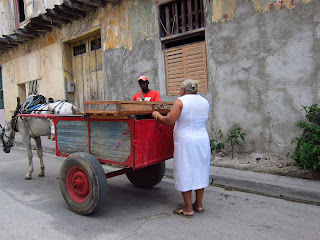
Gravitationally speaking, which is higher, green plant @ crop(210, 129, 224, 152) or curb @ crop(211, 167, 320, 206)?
green plant @ crop(210, 129, 224, 152)

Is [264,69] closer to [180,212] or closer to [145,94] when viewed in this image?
[145,94]

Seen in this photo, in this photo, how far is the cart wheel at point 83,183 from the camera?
2.93 meters

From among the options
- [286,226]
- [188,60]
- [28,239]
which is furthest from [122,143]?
[188,60]

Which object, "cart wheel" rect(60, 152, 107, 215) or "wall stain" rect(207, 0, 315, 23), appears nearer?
"cart wheel" rect(60, 152, 107, 215)

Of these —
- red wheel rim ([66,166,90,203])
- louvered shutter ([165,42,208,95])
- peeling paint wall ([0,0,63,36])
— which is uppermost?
peeling paint wall ([0,0,63,36])

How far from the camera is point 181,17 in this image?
247 inches

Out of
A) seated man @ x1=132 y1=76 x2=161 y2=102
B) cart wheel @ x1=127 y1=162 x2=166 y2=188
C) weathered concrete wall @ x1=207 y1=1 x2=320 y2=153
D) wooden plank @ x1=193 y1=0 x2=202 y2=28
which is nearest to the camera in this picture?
cart wheel @ x1=127 y1=162 x2=166 y2=188

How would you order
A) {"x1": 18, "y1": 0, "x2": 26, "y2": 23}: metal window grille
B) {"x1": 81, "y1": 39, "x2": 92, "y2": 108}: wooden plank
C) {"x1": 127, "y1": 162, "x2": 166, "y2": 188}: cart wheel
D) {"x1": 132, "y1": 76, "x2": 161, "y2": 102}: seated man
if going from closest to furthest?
{"x1": 127, "y1": 162, "x2": 166, "y2": 188}: cart wheel → {"x1": 132, "y1": 76, "x2": 161, "y2": 102}: seated man → {"x1": 81, "y1": 39, "x2": 92, "y2": 108}: wooden plank → {"x1": 18, "y1": 0, "x2": 26, "y2": 23}: metal window grille

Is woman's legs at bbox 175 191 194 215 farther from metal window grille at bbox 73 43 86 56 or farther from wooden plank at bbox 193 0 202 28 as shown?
metal window grille at bbox 73 43 86 56

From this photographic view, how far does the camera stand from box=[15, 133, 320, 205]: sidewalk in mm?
3606

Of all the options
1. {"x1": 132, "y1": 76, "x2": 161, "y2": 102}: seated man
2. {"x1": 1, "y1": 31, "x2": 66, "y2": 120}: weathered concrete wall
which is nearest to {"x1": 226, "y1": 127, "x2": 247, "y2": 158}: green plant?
{"x1": 132, "y1": 76, "x2": 161, "y2": 102}: seated man

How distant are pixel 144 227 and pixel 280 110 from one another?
3.45 m

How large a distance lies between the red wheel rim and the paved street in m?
0.24

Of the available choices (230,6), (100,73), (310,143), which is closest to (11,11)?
(100,73)
